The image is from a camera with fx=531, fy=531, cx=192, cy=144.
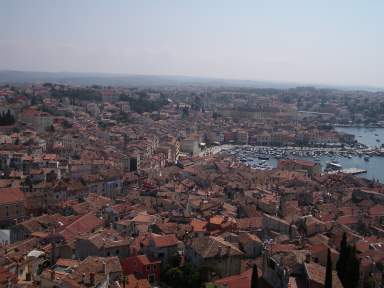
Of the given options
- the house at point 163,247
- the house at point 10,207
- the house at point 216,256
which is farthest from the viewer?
the house at point 10,207

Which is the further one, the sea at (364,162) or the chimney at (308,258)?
the sea at (364,162)

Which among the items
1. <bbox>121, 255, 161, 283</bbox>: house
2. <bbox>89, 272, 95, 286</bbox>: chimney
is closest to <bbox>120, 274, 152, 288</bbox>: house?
<bbox>121, 255, 161, 283</bbox>: house

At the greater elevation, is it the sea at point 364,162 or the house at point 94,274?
the house at point 94,274

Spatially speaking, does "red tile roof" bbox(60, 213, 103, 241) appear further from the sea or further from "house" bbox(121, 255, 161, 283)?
the sea

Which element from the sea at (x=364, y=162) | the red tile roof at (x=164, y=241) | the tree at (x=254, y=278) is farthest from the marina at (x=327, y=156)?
the tree at (x=254, y=278)

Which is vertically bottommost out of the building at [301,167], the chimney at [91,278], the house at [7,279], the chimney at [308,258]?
the building at [301,167]

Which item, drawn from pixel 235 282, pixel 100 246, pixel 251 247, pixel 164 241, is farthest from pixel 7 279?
pixel 251 247

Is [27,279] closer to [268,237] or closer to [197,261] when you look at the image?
[197,261]

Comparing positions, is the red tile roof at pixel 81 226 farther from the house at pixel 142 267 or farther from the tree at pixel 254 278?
the tree at pixel 254 278

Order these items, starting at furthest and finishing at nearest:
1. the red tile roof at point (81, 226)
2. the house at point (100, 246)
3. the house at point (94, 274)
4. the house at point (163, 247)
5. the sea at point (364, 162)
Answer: the sea at point (364, 162), the red tile roof at point (81, 226), the house at point (163, 247), the house at point (100, 246), the house at point (94, 274)
